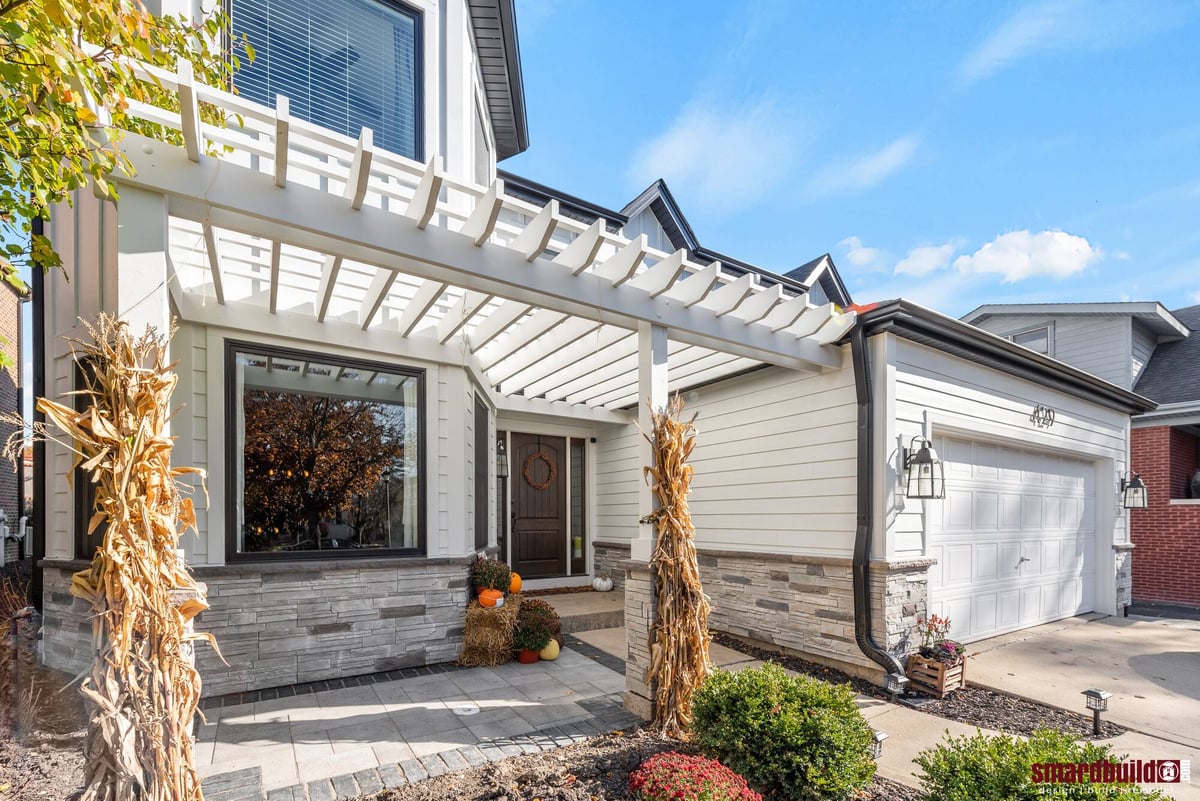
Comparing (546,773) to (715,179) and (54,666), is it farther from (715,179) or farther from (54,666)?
(715,179)

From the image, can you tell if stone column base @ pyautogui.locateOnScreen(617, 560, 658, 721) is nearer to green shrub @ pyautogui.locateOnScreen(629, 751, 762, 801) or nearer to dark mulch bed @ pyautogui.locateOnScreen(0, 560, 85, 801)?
green shrub @ pyautogui.locateOnScreen(629, 751, 762, 801)

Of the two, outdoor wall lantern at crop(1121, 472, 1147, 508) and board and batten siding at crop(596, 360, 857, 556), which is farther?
outdoor wall lantern at crop(1121, 472, 1147, 508)

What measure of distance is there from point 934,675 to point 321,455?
4.86 metres

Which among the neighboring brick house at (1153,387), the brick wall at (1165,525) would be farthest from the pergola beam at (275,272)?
the neighboring brick house at (1153,387)

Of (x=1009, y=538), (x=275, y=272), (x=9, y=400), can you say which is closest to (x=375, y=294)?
(x=275, y=272)

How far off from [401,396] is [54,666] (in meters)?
2.62

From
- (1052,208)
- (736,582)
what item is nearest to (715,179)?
(1052,208)

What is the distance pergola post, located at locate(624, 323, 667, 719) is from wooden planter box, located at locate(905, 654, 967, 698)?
7.22 feet

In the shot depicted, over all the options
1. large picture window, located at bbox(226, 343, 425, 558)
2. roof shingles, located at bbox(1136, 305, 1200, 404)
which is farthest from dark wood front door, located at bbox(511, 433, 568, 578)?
roof shingles, located at bbox(1136, 305, 1200, 404)

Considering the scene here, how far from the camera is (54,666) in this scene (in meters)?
2.91

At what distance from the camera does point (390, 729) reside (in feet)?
11.5

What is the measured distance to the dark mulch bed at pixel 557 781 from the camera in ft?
8.80

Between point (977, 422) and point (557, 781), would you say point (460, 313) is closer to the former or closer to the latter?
point (557, 781)

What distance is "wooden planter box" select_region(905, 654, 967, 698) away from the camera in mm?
4230
